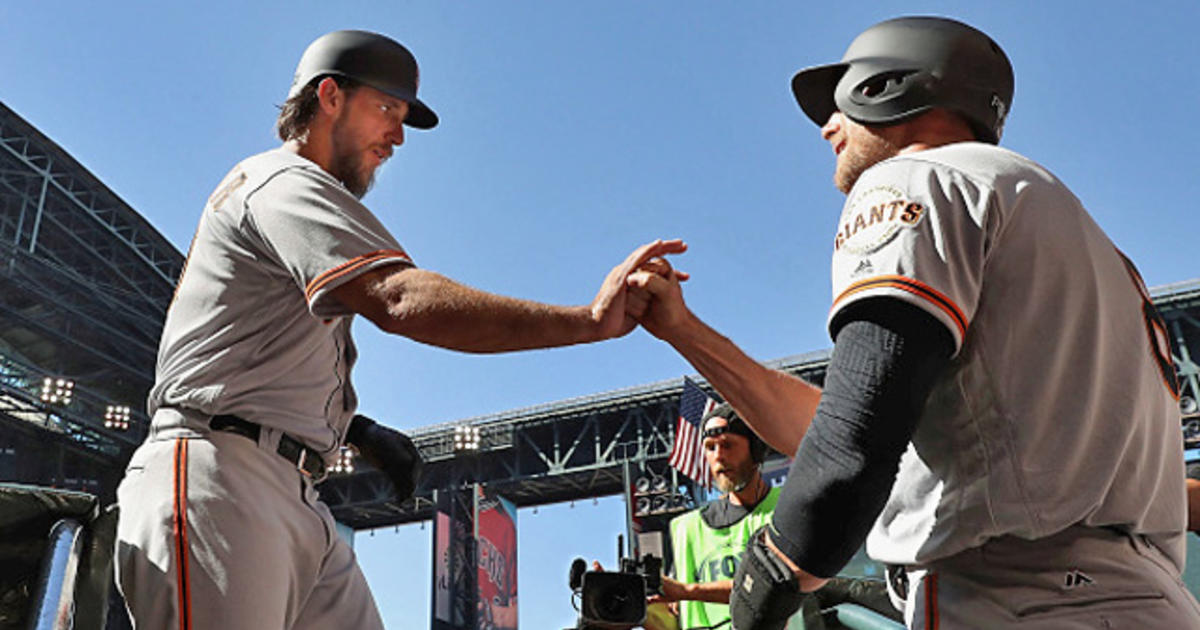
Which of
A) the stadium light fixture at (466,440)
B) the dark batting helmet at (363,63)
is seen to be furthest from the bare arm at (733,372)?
the stadium light fixture at (466,440)

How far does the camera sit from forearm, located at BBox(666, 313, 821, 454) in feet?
8.34

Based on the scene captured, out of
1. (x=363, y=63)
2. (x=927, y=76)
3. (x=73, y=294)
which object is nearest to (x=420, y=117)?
(x=363, y=63)

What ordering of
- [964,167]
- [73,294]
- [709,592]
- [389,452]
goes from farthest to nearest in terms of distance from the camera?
1. [73,294]
2. [709,592]
3. [389,452]
4. [964,167]

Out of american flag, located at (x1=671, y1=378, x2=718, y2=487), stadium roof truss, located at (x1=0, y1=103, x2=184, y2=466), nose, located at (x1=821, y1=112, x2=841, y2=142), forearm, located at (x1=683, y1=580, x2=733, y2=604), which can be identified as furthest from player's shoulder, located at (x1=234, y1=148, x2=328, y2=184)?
stadium roof truss, located at (x1=0, y1=103, x2=184, y2=466)

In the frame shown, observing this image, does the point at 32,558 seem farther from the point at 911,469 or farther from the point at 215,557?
the point at 911,469

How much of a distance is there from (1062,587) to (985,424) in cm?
24

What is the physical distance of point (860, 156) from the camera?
200cm

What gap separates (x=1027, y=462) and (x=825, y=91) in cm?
116

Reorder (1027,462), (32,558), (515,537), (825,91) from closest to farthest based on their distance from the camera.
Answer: (1027,462) < (32,558) < (825,91) < (515,537)

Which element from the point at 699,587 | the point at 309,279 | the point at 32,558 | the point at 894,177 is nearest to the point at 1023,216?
the point at 894,177

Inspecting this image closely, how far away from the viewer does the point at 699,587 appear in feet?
14.7

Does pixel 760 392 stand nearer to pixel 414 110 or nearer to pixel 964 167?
pixel 964 167

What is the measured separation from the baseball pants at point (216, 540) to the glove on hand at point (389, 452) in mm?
510

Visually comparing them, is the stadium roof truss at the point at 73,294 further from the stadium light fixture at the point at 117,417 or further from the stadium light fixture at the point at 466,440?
the stadium light fixture at the point at 466,440
